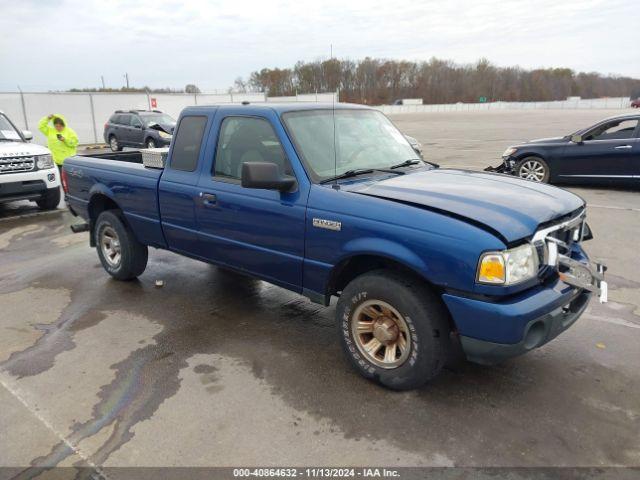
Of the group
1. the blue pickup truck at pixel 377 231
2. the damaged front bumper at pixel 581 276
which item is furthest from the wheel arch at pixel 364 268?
the damaged front bumper at pixel 581 276

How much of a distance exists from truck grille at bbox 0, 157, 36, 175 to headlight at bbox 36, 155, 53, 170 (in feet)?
0.32

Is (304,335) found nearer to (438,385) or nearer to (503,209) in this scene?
(438,385)

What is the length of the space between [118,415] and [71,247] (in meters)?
4.87

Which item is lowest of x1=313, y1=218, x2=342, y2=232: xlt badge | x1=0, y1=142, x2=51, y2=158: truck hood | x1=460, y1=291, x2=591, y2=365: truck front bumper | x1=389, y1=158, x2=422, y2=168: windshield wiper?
x1=460, y1=291, x2=591, y2=365: truck front bumper

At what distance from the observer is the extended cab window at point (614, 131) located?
10.0 metres

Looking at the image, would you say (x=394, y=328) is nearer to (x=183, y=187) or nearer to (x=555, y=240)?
(x=555, y=240)

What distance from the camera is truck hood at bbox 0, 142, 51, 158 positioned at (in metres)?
9.12

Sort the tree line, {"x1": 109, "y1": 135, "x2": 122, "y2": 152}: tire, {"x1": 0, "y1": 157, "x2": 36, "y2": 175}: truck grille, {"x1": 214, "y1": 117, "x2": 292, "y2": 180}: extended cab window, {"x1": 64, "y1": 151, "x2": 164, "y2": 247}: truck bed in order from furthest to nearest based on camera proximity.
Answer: the tree line < {"x1": 109, "y1": 135, "x2": 122, "y2": 152}: tire < {"x1": 0, "y1": 157, "x2": 36, "y2": 175}: truck grille < {"x1": 64, "y1": 151, "x2": 164, "y2": 247}: truck bed < {"x1": 214, "y1": 117, "x2": 292, "y2": 180}: extended cab window

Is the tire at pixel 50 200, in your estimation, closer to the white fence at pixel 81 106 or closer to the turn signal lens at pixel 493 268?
the turn signal lens at pixel 493 268

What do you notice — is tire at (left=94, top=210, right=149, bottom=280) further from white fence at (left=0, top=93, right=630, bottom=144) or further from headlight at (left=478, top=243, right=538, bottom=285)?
white fence at (left=0, top=93, right=630, bottom=144)

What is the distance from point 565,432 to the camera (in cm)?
294

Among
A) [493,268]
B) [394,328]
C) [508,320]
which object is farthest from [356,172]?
[508,320]

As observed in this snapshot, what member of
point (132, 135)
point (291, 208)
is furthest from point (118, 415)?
point (132, 135)

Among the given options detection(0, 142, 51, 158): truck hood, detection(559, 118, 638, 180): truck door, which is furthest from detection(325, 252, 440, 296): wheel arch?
detection(559, 118, 638, 180): truck door
